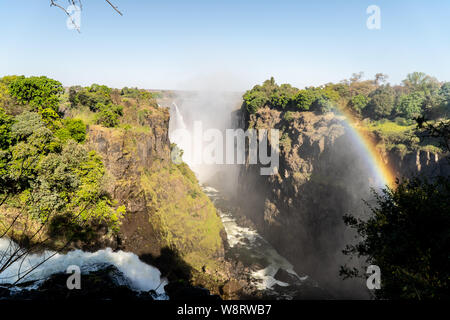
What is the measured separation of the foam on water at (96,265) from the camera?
1803 cm

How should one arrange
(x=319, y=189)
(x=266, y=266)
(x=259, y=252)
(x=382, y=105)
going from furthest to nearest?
1. (x=382, y=105)
2. (x=259, y=252)
3. (x=266, y=266)
4. (x=319, y=189)

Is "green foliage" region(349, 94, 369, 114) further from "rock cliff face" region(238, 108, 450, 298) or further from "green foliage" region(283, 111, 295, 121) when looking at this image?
"green foliage" region(283, 111, 295, 121)

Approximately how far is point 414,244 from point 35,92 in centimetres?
4219

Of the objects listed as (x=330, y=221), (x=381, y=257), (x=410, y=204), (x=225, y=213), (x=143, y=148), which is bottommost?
(x=225, y=213)

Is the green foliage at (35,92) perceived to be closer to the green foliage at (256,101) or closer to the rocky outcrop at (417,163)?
the green foliage at (256,101)

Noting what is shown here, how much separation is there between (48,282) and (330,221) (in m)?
36.4

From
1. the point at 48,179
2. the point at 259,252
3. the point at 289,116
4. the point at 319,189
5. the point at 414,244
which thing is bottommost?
the point at 259,252

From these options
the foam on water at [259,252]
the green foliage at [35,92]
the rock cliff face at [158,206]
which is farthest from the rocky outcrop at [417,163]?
the green foliage at [35,92]

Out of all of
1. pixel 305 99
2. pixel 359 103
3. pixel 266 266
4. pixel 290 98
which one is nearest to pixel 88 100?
pixel 266 266

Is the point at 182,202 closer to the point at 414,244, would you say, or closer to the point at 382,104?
the point at 414,244

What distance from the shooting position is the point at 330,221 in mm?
38750

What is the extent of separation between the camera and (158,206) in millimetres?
35375
